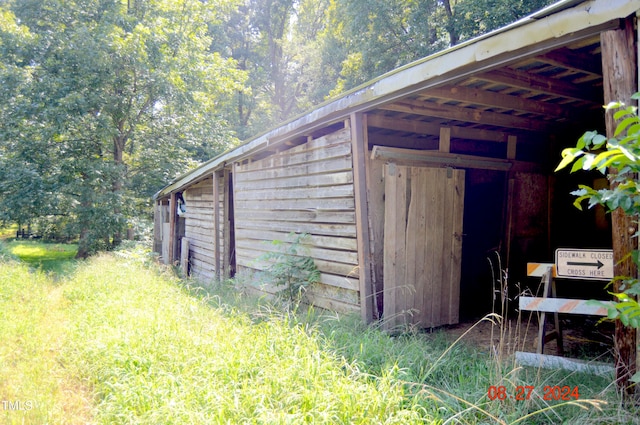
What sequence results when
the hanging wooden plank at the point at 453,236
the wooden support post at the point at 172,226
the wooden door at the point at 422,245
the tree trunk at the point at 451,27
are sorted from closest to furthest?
1. the wooden door at the point at 422,245
2. the hanging wooden plank at the point at 453,236
3. the wooden support post at the point at 172,226
4. the tree trunk at the point at 451,27

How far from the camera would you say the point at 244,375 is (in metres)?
3.19

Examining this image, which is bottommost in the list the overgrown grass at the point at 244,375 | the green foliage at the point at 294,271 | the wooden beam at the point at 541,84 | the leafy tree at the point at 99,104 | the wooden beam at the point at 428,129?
the overgrown grass at the point at 244,375

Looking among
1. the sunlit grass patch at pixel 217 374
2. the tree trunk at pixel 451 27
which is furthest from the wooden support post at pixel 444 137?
the tree trunk at pixel 451 27

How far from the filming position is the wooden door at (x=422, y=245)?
4.71m

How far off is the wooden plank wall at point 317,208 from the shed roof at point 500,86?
0.33 m

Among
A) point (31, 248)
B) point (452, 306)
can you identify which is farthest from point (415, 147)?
point (31, 248)

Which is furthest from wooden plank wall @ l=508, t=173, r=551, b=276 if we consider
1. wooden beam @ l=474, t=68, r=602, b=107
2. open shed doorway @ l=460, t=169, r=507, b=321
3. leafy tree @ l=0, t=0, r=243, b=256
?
leafy tree @ l=0, t=0, r=243, b=256

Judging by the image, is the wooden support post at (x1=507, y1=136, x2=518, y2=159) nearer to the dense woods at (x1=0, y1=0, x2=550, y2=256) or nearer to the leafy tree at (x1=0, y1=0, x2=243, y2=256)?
the dense woods at (x1=0, y1=0, x2=550, y2=256)

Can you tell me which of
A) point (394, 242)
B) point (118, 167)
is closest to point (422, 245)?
point (394, 242)

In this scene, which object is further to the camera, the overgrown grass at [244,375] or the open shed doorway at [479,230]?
the open shed doorway at [479,230]

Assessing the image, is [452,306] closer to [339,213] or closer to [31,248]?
[339,213]

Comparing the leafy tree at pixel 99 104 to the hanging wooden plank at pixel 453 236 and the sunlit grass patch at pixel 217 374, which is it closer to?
the sunlit grass patch at pixel 217 374

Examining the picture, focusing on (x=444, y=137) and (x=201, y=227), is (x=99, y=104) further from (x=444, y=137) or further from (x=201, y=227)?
(x=444, y=137)
